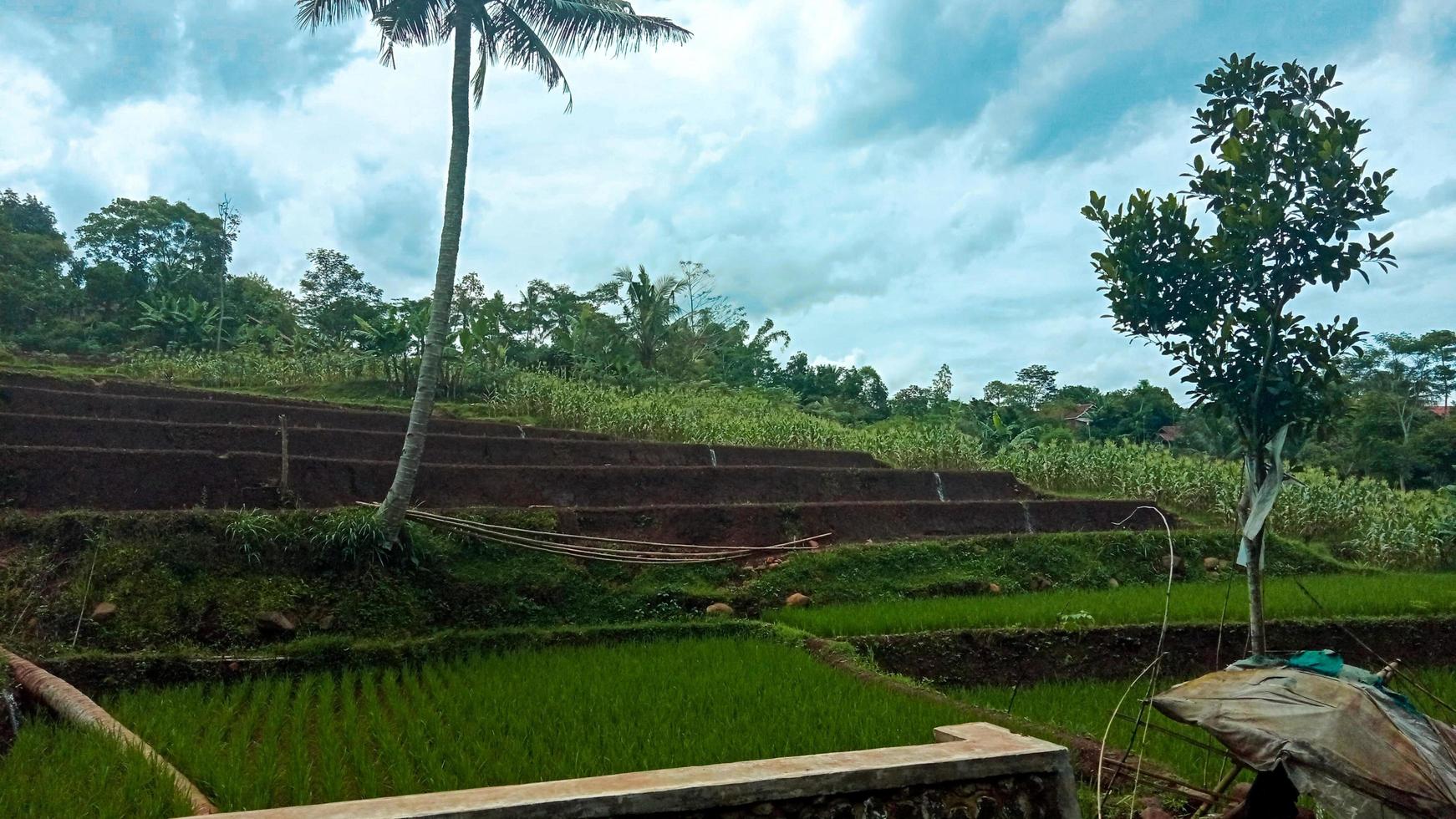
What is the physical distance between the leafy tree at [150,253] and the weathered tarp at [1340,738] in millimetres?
27914

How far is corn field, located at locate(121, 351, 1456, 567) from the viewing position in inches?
595

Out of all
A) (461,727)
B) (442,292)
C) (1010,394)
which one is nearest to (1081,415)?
(1010,394)

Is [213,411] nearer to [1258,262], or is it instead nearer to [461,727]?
[461,727]

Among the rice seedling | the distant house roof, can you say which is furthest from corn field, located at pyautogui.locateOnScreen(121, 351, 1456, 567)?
the distant house roof

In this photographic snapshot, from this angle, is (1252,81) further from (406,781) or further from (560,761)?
(406,781)

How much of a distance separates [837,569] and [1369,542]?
31.6 ft

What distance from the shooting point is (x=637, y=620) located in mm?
9078

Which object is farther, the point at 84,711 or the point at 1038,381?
the point at 1038,381

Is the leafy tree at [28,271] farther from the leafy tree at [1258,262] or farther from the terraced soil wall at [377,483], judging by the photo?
the leafy tree at [1258,262]

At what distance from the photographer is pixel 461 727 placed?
506cm

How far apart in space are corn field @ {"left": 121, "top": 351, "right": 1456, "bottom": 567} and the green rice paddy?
4716mm

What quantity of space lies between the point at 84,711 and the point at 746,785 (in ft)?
13.0

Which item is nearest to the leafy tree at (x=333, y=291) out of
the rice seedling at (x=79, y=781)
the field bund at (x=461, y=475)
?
the field bund at (x=461, y=475)

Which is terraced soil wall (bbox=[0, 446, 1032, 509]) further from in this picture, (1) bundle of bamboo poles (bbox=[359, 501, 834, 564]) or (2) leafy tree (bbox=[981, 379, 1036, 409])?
(2) leafy tree (bbox=[981, 379, 1036, 409])
